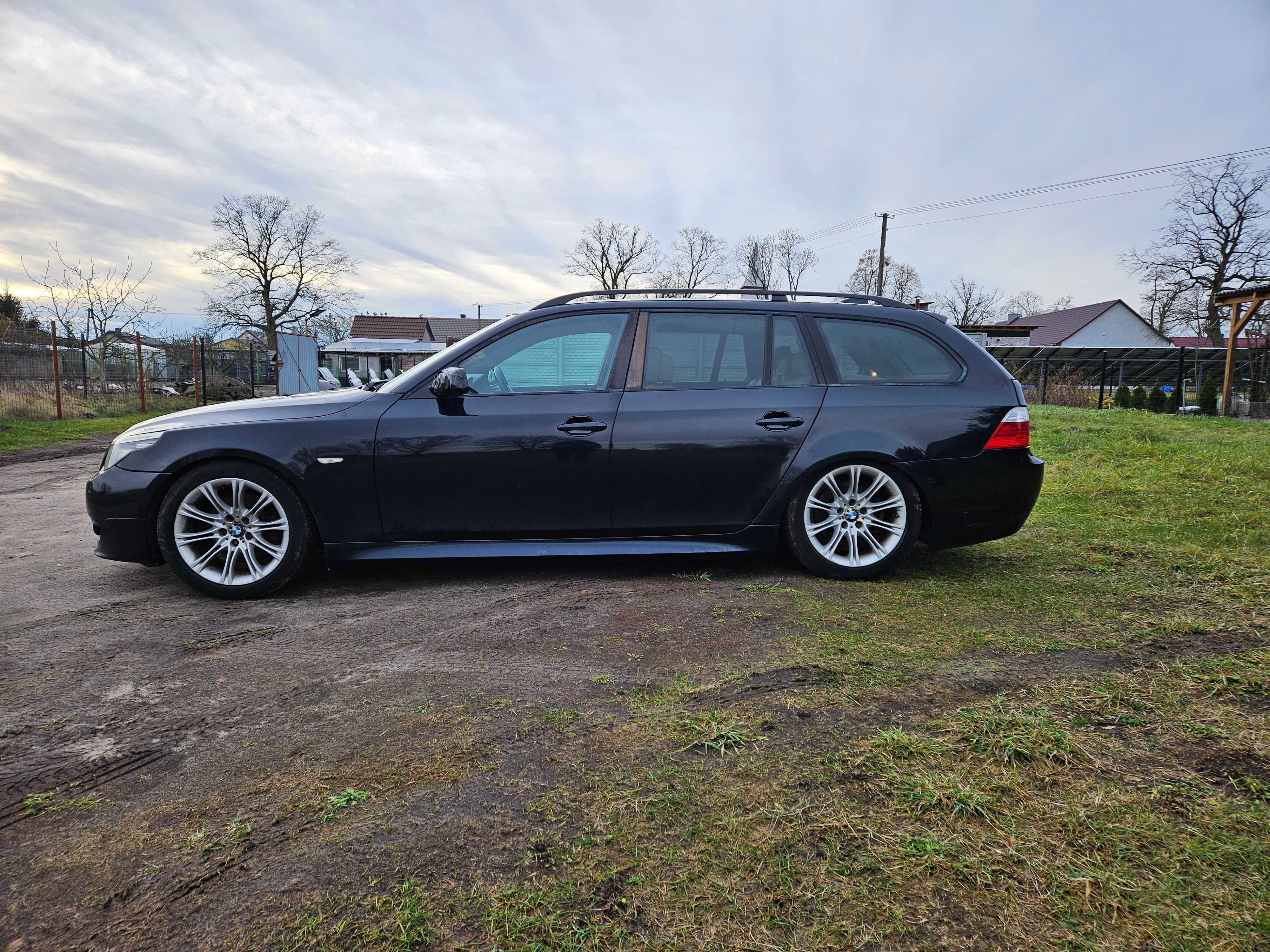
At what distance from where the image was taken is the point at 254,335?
45.6 m

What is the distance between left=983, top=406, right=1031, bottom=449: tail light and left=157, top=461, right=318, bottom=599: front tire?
3.70 m

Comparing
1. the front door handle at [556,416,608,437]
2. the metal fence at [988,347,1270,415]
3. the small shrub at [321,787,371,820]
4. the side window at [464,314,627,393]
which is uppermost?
the metal fence at [988,347,1270,415]

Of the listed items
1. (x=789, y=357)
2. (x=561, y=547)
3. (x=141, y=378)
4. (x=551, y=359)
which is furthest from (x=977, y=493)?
(x=141, y=378)

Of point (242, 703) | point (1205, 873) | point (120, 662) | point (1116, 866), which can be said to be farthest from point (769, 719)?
point (120, 662)

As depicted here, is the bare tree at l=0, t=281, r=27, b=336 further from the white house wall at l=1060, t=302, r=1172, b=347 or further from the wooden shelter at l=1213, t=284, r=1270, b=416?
the white house wall at l=1060, t=302, r=1172, b=347

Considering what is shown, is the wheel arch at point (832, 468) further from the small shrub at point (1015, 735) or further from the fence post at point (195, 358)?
the fence post at point (195, 358)

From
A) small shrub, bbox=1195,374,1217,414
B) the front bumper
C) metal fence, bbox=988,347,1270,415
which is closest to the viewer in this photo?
the front bumper

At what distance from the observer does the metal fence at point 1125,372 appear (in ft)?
70.1

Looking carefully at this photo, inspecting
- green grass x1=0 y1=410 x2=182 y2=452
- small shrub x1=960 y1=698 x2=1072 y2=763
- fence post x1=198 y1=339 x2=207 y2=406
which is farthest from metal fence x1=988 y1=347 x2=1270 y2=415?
fence post x1=198 y1=339 x2=207 y2=406

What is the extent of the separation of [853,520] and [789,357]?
0.99 metres

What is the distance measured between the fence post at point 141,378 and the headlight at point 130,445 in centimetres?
1703

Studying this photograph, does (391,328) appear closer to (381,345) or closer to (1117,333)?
(381,345)

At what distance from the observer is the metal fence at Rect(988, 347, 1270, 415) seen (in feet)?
70.1

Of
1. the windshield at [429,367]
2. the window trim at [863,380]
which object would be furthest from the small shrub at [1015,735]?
the windshield at [429,367]
